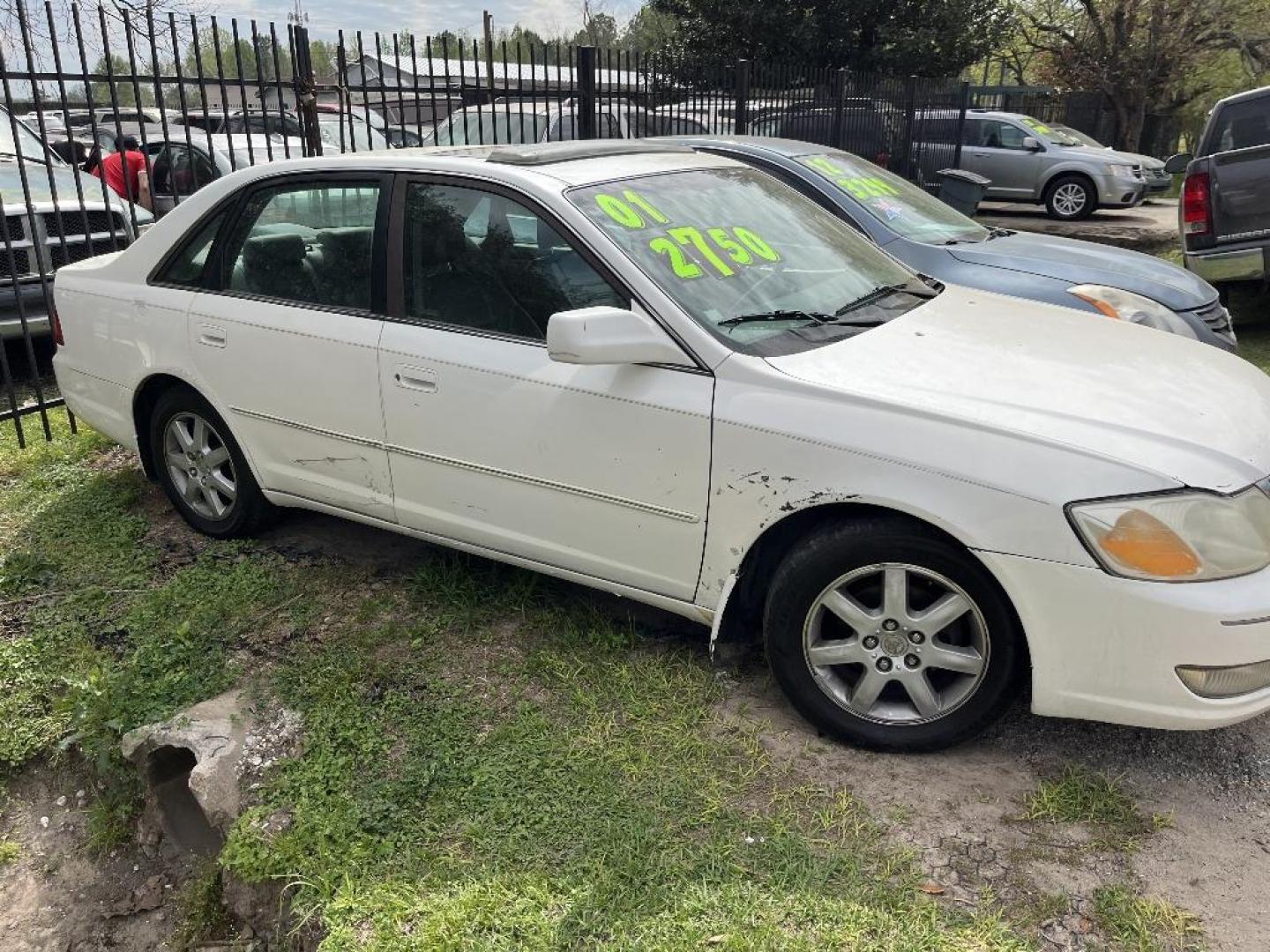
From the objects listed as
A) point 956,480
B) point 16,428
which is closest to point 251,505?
point 16,428

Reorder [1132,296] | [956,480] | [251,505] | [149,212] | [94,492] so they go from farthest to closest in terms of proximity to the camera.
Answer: [149,212]
[1132,296]
[94,492]
[251,505]
[956,480]

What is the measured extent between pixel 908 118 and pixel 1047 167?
241 inches

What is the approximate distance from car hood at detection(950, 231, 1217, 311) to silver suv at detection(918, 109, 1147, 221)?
1039 cm

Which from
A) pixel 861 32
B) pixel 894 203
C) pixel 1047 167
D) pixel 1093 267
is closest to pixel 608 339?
pixel 894 203

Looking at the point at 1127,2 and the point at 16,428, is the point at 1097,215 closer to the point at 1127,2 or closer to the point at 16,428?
the point at 1127,2

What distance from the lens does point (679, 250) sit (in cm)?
324

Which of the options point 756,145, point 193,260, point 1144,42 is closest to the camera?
point 193,260

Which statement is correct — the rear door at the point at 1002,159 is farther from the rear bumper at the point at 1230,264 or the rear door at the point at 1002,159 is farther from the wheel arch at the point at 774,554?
the wheel arch at the point at 774,554

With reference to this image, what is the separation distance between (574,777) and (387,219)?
2057 millimetres

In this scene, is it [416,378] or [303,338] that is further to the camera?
[303,338]

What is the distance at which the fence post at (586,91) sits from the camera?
803 cm

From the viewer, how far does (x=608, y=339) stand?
2871 mm

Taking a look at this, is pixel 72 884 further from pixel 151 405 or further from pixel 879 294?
pixel 879 294

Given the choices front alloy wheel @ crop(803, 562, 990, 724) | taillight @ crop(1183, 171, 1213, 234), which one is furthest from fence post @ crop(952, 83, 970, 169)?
front alloy wheel @ crop(803, 562, 990, 724)
